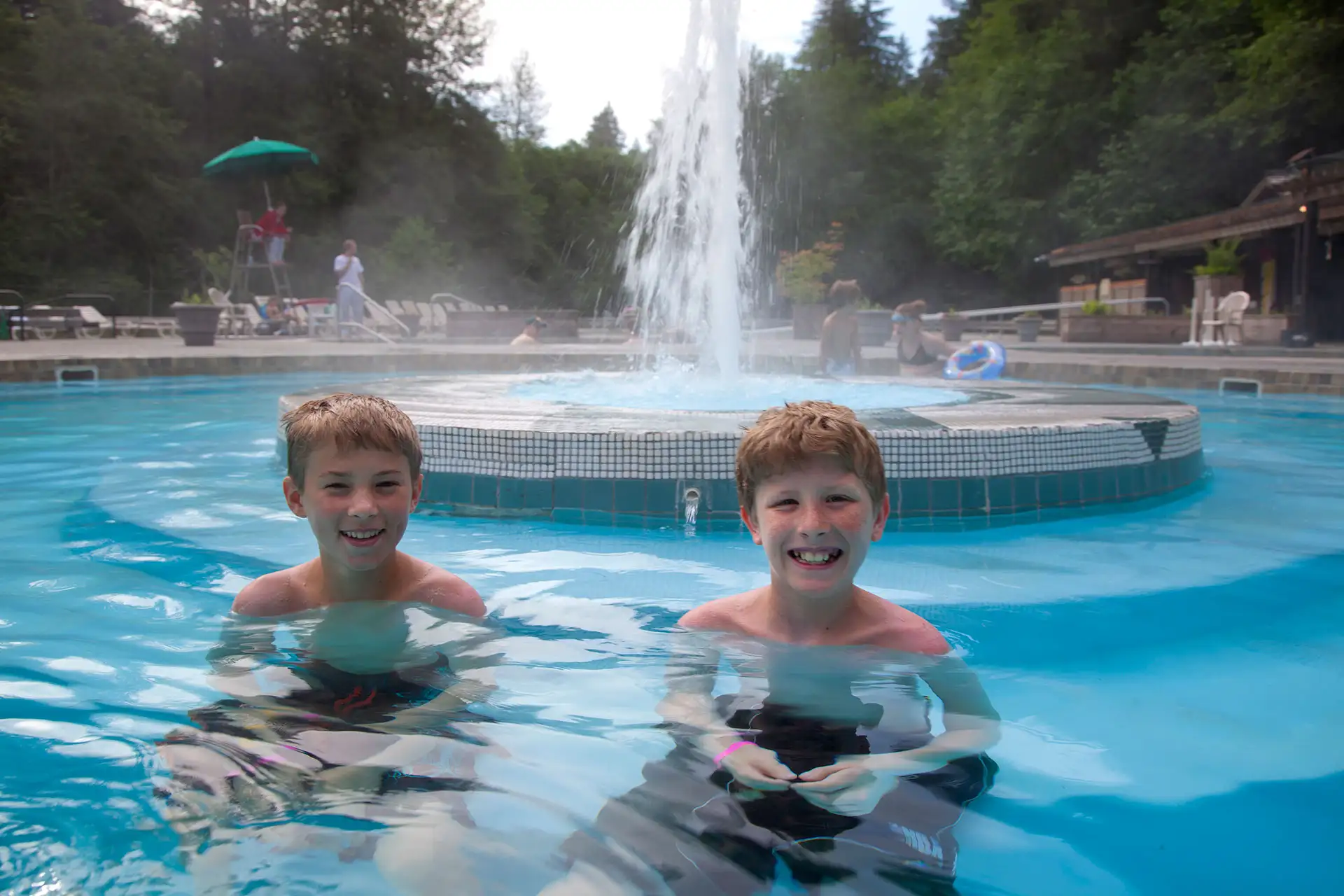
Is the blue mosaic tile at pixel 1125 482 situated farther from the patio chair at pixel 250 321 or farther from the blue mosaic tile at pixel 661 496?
the patio chair at pixel 250 321

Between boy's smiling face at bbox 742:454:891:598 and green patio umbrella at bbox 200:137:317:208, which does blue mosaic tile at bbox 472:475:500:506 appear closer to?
boy's smiling face at bbox 742:454:891:598

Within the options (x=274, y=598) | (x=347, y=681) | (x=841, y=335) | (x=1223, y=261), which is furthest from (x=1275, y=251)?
(x=347, y=681)

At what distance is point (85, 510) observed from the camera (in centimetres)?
509

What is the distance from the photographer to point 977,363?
10.1 meters

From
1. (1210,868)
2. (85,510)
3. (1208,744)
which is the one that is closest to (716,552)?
(1208,744)

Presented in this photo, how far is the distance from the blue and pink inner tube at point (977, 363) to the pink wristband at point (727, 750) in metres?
7.92

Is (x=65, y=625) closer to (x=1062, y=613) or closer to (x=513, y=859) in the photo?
(x=513, y=859)

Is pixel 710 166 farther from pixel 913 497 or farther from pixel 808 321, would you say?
pixel 808 321

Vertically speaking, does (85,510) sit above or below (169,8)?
below

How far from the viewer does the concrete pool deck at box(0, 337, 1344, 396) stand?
11.3 metres

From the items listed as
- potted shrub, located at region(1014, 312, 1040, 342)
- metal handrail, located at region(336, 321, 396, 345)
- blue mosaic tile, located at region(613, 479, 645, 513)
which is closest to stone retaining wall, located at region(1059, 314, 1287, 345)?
potted shrub, located at region(1014, 312, 1040, 342)

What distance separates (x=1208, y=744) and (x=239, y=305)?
20.6 m

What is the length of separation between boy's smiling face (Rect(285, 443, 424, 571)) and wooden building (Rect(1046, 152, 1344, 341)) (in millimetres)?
15345

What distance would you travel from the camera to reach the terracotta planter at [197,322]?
16141 millimetres
